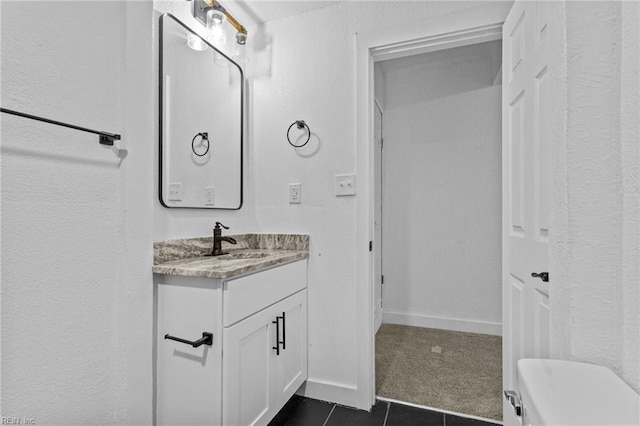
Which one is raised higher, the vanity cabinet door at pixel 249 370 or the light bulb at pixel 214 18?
the light bulb at pixel 214 18

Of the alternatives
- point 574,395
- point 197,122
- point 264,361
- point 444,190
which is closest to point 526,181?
point 574,395

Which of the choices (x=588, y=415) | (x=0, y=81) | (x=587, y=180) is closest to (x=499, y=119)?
(x=587, y=180)

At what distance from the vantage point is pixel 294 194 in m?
1.87

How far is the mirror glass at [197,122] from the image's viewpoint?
141cm

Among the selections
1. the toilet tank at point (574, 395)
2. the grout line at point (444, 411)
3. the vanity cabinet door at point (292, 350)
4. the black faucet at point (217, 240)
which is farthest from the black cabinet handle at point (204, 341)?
the grout line at point (444, 411)

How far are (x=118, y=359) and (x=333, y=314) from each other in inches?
40.8

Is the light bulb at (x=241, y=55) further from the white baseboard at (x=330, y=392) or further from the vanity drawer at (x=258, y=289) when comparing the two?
the white baseboard at (x=330, y=392)

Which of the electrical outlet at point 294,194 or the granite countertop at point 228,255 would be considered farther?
the electrical outlet at point 294,194

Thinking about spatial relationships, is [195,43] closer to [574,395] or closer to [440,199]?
[574,395]

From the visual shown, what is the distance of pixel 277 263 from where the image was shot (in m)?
1.48

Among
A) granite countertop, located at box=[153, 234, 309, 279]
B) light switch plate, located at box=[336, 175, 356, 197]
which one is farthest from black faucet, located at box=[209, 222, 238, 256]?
light switch plate, located at box=[336, 175, 356, 197]

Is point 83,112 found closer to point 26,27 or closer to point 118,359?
point 26,27

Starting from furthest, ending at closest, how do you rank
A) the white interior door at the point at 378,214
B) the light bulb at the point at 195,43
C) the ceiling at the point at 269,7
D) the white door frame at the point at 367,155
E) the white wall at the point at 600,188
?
the white interior door at the point at 378,214
the ceiling at the point at 269,7
the white door frame at the point at 367,155
the light bulb at the point at 195,43
the white wall at the point at 600,188

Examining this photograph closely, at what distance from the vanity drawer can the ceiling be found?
58.2 inches
